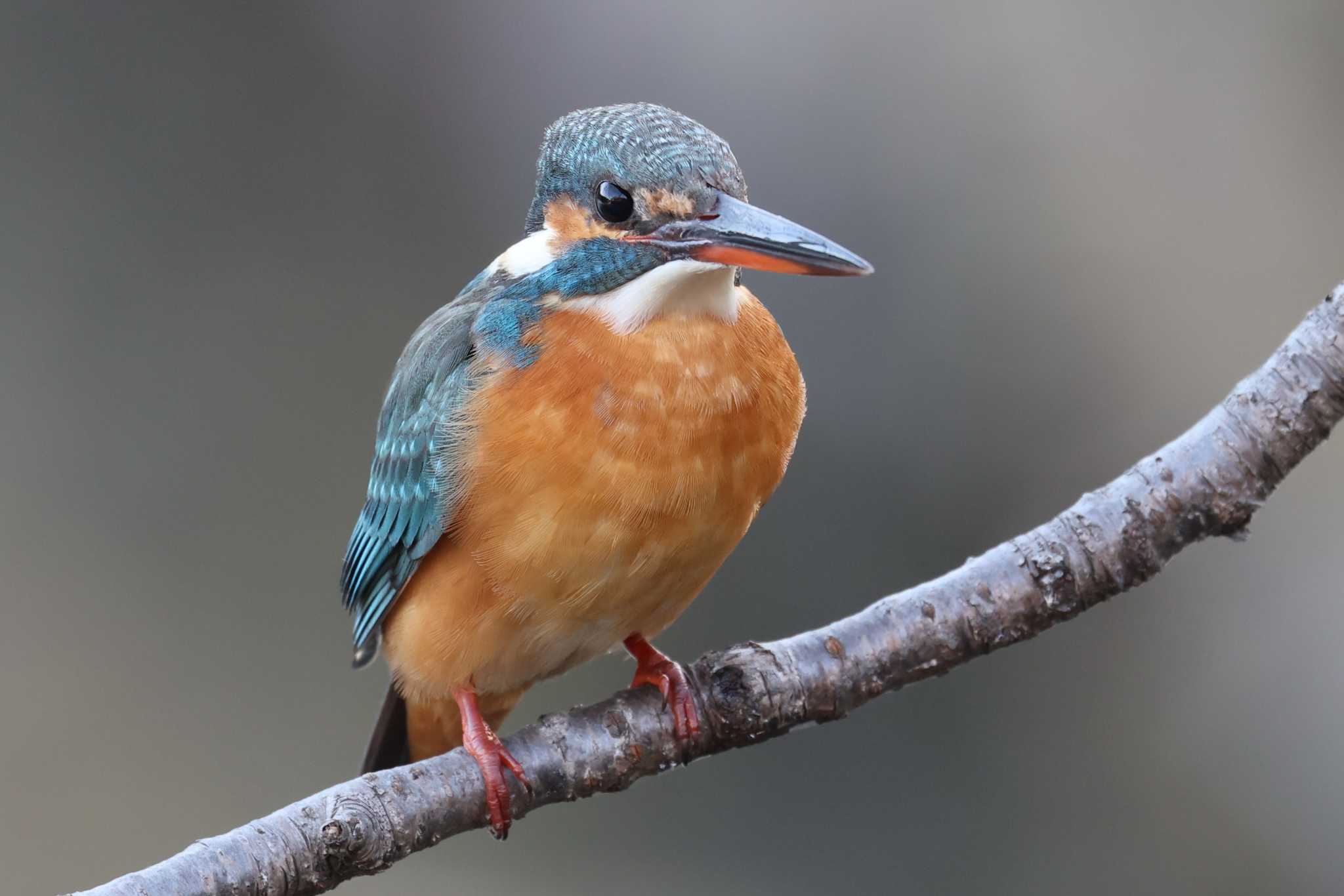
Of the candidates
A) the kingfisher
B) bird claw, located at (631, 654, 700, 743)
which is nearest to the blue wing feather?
the kingfisher

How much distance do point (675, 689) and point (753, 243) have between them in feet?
2.45

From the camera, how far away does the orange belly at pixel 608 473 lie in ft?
6.80

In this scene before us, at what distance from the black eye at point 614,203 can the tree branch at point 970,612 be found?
0.72 meters

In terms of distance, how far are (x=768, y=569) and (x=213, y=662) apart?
72.5 inches

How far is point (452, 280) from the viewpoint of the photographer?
14.6 ft

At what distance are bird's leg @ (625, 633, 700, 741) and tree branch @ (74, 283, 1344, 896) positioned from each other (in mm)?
18

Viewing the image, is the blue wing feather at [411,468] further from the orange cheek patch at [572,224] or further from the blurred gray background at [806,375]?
the blurred gray background at [806,375]

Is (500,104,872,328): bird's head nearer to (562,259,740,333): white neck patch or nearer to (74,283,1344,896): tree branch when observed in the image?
(562,259,740,333): white neck patch

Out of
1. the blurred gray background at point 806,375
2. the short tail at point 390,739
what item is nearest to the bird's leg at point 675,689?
the short tail at point 390,739

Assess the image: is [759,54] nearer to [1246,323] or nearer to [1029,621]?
[1246,323]

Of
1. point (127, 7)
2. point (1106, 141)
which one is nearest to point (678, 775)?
point (1106, 141)

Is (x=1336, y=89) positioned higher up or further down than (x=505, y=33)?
further down

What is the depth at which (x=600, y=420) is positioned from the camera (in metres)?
2.08

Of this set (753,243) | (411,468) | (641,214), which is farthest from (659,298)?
(411,468)
